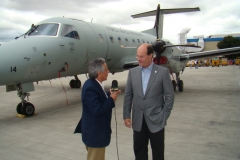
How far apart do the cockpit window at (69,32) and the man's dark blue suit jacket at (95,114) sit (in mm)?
5514

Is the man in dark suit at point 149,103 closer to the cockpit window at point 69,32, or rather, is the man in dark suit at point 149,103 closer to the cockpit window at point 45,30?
the cockpit window at point 45,30

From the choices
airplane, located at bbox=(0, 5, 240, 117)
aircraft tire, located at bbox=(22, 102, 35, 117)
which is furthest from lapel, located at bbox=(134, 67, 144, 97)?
aircraft tire, located at bbox=(22, 102, 35, 117)

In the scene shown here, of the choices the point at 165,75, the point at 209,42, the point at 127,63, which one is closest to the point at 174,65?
the point at 127,63

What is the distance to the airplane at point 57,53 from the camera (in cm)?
614

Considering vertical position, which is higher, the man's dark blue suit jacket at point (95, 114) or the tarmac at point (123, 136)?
the man's dark blue suit jacket at point (95, 114)

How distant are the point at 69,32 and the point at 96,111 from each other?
5920 mm

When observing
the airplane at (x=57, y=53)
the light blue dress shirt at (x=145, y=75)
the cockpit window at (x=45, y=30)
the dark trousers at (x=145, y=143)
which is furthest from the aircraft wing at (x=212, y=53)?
the dark trousers at (x=145, y=143)

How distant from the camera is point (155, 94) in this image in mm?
2828

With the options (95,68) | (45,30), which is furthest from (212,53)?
(95,68)

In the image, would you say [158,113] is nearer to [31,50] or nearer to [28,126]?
[28,126]

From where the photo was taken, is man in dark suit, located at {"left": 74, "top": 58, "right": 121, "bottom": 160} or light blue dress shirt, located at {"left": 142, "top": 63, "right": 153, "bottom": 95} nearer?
man in dark suit, located at {"left": 74, "top": 58, "right": 121, "bottom": 160}

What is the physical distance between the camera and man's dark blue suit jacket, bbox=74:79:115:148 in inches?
96.4

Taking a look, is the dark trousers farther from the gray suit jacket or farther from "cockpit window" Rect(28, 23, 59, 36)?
"cockpit window" Rect(28, 23, 59, 36)

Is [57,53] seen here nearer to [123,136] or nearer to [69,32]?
[69,32]
